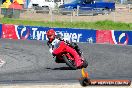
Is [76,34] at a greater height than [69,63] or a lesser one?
lesser

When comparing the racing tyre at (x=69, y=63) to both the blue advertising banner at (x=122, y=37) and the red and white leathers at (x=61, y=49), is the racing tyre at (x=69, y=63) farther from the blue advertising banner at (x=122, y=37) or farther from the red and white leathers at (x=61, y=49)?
the blue advertising banner at (x=122, y=37)

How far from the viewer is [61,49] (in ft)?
55.3

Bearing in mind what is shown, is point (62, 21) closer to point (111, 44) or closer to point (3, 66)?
point (111, 44)

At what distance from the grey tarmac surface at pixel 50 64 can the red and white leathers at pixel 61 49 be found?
1.48 ft

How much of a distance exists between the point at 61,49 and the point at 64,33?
12.2 meters

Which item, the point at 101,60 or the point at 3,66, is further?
the point at 101,60

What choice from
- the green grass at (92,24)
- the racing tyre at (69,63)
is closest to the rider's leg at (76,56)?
the racing tyre at (69,63)

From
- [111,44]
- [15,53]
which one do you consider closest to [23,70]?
[15,53]

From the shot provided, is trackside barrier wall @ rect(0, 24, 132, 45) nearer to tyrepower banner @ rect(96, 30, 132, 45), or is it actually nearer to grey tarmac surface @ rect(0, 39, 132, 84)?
tyrepower banner @ rect(96, 30, 132, 45)

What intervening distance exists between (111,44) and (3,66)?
403 inches

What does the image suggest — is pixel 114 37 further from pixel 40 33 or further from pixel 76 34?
pixel 40 33

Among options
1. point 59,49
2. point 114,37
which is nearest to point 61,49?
point 59,49

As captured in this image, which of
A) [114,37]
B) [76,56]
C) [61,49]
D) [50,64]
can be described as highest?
[61,49]

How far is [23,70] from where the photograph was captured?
57.3 feet
